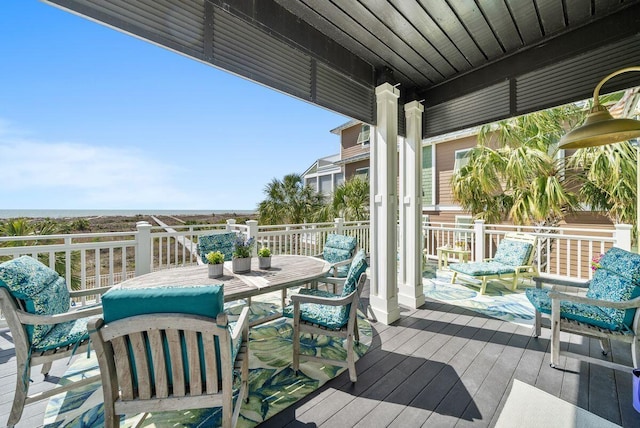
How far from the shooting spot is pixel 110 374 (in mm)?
1282

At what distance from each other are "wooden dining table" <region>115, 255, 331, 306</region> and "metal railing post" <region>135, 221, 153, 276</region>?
1396mm

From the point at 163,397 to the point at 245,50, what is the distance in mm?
2414

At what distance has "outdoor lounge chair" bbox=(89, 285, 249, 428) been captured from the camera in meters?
1.22

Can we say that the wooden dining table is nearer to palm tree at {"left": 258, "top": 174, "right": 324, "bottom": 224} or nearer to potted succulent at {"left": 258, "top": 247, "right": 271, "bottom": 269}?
potted succulent at {"left": 258, "top": 247, "right": 271, "bottom": 269}

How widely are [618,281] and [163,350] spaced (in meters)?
3.55

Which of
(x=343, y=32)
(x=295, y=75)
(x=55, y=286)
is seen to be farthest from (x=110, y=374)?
(x=343, y=32)

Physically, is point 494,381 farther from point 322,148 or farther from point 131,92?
point 322,148

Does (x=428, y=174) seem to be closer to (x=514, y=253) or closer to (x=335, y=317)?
(x=514, y=253)

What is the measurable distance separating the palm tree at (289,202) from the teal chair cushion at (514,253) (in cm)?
576

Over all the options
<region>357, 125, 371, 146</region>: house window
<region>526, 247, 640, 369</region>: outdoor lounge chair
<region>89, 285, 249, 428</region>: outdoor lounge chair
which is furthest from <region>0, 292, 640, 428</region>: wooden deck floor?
<region>357, 125, 371, 146</region>: house window

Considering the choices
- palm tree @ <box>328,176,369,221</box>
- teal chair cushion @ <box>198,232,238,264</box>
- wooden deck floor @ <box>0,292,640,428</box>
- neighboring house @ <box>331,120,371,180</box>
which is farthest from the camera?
neighboring house @ <box>331,120,371,180</box>

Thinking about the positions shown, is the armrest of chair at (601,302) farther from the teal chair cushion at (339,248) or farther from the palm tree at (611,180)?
the palm tree at (611,180)

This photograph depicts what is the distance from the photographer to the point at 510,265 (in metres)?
4.44

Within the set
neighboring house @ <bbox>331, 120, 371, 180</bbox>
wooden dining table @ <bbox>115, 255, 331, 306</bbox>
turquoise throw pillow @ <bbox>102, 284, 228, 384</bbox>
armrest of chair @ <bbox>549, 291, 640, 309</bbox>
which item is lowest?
armrest of chair @ <bbox>549, 291, 640, 309</bbox>
